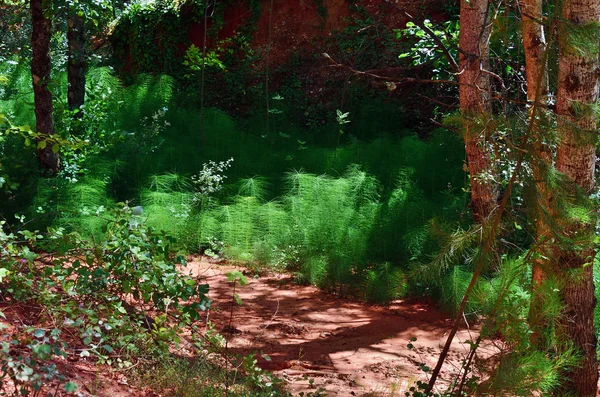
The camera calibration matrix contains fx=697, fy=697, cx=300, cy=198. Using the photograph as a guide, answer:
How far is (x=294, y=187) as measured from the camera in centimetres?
789

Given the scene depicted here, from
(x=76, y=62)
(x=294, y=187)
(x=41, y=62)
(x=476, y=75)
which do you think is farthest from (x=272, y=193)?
(x=476, y=75)

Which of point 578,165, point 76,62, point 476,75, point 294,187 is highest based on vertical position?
point 76,62

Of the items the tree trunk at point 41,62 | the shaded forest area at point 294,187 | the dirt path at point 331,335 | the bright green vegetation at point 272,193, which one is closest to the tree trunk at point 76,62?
the shaded forest area at point 294,187

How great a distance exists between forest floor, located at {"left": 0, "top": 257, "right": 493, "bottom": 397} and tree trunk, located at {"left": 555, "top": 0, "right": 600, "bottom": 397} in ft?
2.13

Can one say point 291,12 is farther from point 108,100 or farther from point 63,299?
point 63,299

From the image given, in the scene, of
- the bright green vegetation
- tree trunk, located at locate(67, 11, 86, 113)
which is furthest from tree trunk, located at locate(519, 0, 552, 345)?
tree trunk, located at locate(67, 11, 86, 113)

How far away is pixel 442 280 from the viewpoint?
20.5ft

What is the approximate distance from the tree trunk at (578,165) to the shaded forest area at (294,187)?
0.05 ft

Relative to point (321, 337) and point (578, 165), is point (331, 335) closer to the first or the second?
point (321, 337)

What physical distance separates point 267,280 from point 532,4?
3.49 m

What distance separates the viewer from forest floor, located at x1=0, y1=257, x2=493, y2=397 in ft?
15.0

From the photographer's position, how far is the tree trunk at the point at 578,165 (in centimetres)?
381

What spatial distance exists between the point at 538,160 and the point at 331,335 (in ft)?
8.51

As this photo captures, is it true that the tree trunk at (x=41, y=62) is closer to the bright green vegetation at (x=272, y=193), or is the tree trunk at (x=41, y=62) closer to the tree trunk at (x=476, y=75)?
the bright green vegetation at (x=272, y=193)
